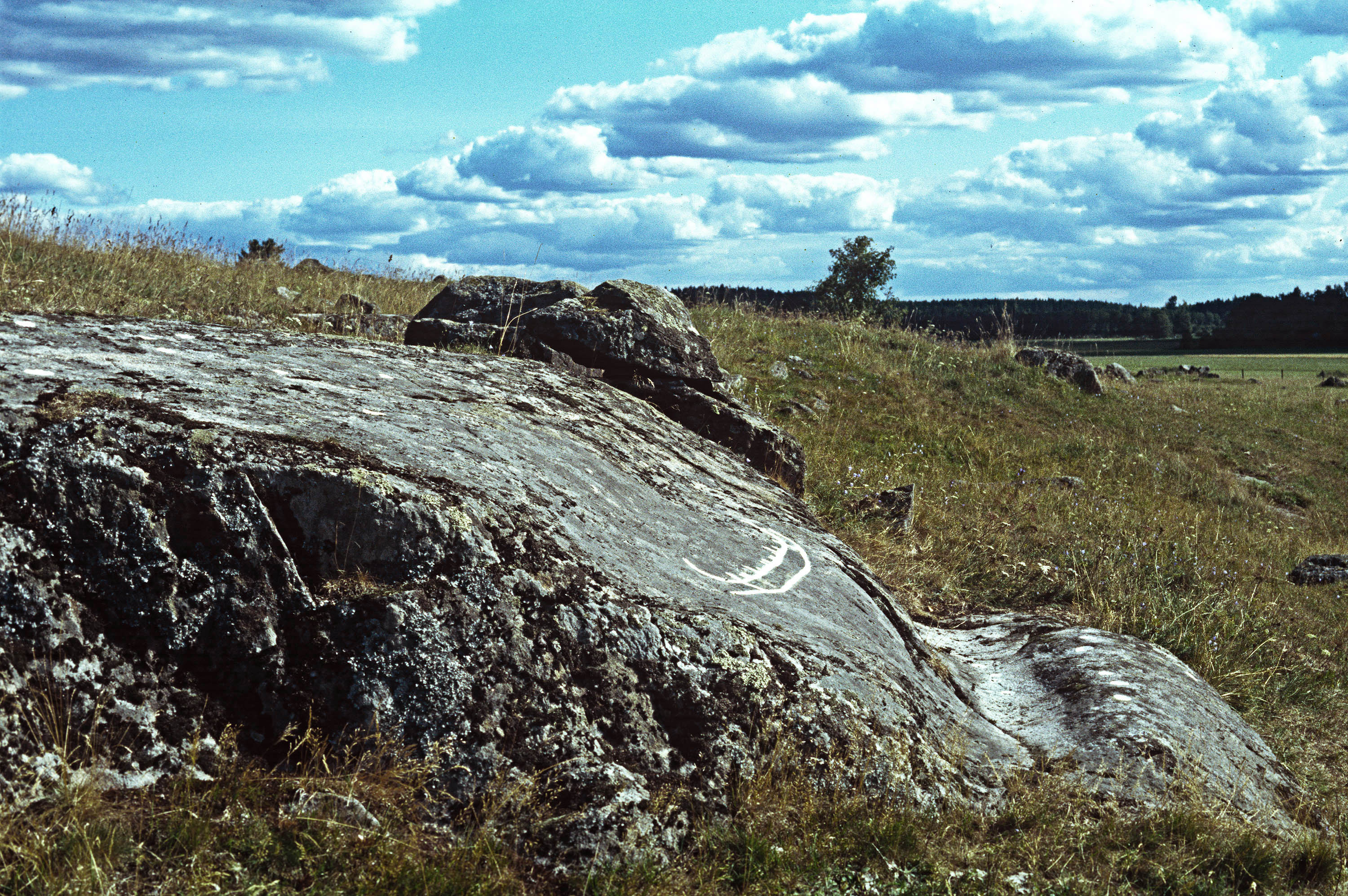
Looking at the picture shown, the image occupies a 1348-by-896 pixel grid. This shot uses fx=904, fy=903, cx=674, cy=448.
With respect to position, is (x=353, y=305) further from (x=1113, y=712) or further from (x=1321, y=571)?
(x=1321, y=571)

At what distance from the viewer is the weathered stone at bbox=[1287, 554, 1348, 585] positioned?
427 inches

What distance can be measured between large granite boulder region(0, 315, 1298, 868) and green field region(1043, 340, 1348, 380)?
19893mm

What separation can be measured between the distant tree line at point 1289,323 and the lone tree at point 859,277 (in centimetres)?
7048

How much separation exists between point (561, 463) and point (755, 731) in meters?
1.73

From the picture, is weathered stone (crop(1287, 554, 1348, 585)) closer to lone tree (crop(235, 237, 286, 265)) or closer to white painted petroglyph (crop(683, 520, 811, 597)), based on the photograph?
white painted petroglyph (crop(683, 520, 811, 597))

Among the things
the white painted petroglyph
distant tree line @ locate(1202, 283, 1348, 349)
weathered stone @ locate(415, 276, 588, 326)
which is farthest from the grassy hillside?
distant tree line @ locate(1202, 283, 1348, 349)

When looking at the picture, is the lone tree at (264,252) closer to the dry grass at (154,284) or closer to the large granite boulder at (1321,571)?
the dry grass at (154,284)

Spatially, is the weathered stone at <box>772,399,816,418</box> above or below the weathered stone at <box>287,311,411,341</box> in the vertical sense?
below

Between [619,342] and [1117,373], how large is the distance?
2076 centimetres

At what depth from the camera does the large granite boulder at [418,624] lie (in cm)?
298

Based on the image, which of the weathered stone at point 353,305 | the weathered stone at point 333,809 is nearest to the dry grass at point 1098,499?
the weathered stone at point 333,809

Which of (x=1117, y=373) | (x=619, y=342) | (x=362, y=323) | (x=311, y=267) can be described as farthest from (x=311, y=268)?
(x=1117, y=373)

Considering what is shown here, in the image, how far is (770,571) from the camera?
4.81 meters

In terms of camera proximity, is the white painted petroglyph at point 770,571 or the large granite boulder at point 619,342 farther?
the large granite boulder at point 619,342
